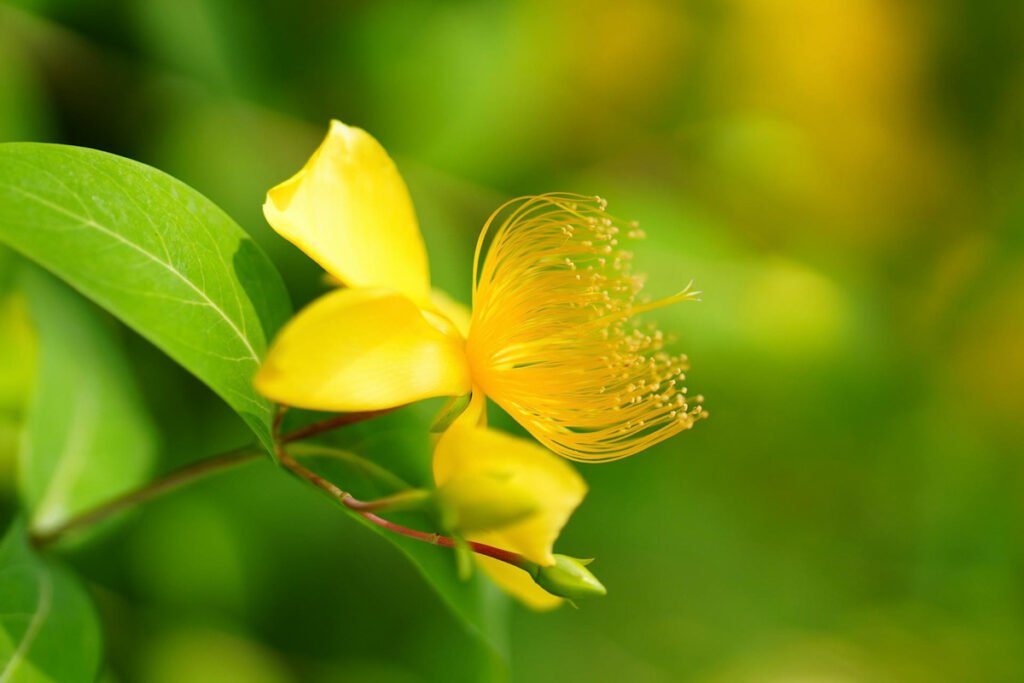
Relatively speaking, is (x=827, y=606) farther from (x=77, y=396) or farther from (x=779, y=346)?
(x=77, y=396)

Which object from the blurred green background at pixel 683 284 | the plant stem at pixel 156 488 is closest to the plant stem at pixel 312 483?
the plant stem at pixel 156 488

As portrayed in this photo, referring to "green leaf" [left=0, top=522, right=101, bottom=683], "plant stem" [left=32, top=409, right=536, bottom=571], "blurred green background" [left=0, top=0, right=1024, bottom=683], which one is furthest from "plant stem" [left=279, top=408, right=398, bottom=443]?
"blurred green background" [left=0, top=0, right=1024, bottom=683]

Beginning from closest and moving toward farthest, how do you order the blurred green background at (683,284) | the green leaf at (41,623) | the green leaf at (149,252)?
the green leaf at (149,252)
the green leaf at (41,623)
the blurred green background at (683,284)

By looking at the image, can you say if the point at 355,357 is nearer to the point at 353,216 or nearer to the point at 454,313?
the point at 353,216

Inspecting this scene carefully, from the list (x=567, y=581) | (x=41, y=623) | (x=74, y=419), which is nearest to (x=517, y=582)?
(x=567, y=581)

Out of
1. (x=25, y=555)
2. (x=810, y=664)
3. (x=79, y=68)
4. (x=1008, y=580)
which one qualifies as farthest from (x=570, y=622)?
(x=79, y=68)

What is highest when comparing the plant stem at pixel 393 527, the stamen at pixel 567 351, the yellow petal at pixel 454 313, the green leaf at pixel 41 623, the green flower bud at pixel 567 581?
the stamen at pixel 567 351

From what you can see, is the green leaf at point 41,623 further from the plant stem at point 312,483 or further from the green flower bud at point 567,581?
the green flower bud at point 567,581
